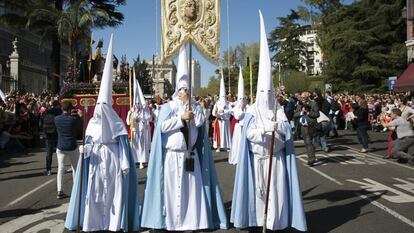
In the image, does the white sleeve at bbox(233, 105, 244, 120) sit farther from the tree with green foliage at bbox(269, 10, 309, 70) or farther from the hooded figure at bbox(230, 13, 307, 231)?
the tree with green foliage at bbox(269, 10, 309, 70)

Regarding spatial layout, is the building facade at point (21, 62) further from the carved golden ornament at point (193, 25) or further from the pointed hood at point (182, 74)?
the pointed hood at point (182, 74)

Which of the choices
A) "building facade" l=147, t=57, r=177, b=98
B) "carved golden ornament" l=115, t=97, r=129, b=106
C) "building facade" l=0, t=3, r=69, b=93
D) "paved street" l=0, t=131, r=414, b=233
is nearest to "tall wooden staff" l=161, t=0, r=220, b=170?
"building facade" l=147, t=57, r=177, b=98

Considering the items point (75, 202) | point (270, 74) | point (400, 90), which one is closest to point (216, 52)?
point (270, 74)

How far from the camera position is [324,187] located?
9.98 m

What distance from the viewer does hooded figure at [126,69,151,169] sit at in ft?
45.0

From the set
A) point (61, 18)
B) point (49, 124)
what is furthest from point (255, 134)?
point (61, 18)

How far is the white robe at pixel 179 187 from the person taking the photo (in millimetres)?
6520

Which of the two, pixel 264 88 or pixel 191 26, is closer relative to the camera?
pixel 264 88

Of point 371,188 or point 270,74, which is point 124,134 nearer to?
point 270,74

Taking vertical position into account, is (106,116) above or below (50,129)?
above

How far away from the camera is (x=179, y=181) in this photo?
658 cm

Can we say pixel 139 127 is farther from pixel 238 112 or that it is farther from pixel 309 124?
pixel 309 124

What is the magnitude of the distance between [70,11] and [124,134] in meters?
23.7

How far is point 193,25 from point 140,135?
4.45m
